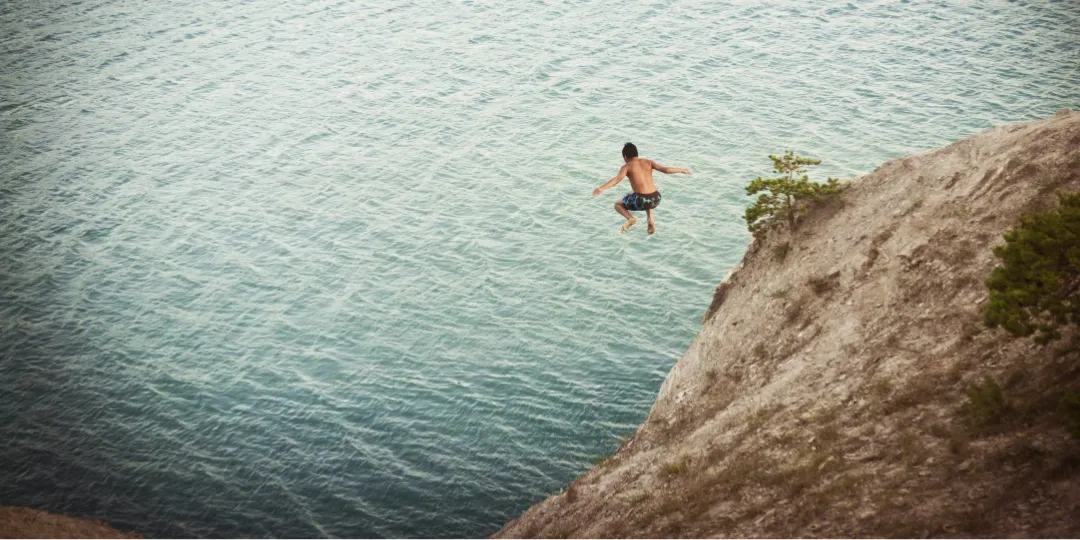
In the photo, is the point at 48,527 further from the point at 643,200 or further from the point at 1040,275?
the point at 1040,275

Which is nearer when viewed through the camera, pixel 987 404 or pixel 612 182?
pixel 987 404

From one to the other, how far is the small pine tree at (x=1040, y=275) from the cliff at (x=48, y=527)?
25.3 meters

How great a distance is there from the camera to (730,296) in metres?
25.0

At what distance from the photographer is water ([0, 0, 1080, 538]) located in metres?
28.1

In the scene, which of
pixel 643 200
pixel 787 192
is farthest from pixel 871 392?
pixel 643 200

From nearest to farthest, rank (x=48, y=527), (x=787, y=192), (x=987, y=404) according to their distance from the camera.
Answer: (x=987, y=404) → (x=787, y=192) → (x=48, y=527)

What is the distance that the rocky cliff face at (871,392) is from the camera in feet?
43.3

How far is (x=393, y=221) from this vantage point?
43812 millimetres

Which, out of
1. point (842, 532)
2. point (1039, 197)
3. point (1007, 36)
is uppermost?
point (1039, 197)

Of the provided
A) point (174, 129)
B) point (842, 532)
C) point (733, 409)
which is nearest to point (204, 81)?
point (174, 129)

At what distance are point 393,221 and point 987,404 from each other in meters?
34.1

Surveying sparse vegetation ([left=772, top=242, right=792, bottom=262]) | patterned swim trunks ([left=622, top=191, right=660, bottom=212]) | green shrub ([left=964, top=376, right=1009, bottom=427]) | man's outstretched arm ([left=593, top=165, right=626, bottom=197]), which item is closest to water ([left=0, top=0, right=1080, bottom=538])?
patterned swim trunks ([left=622, top=191, right=660, bottom=212])

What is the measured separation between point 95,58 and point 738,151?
57.7 metres

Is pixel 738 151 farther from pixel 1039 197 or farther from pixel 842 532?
pixel 842 532
